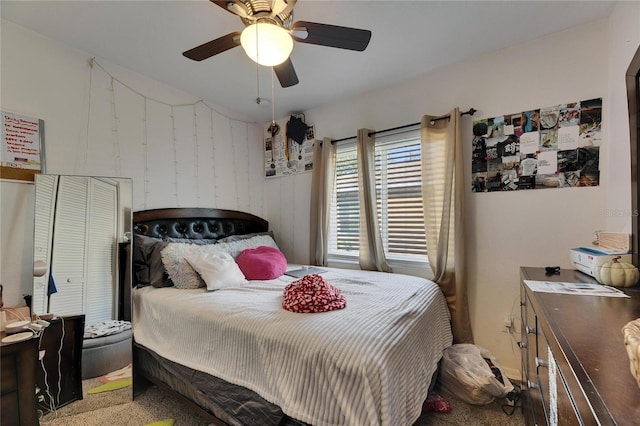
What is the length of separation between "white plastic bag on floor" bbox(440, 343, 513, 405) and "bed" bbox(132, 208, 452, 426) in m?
0.12

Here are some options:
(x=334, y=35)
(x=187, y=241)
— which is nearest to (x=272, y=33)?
(x=334, y=35)

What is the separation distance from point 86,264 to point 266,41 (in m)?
1.89

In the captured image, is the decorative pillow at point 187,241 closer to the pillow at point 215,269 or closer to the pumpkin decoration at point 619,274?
the pillow at point 215,269

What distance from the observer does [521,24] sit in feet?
6.01

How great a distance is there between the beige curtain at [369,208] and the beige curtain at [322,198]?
36 cm

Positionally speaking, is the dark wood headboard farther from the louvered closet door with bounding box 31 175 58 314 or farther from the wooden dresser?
the wooden dresser

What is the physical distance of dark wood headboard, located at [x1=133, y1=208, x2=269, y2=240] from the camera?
239 centimetres

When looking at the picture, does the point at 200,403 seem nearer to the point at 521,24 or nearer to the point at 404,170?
the point at 404,170

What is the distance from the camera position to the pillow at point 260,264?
2264mm

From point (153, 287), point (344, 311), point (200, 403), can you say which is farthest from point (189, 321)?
point (344, 311)

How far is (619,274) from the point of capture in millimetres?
1186

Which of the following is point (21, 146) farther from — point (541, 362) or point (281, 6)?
point (541, 362)

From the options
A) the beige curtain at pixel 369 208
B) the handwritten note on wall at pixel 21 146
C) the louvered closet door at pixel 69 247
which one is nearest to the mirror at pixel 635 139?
the beige curtain at pixel 369 208

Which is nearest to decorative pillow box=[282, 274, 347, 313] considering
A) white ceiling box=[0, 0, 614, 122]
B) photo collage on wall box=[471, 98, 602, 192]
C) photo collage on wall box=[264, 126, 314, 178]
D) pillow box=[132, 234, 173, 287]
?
pillow box=[132, 234, 173, 287]
